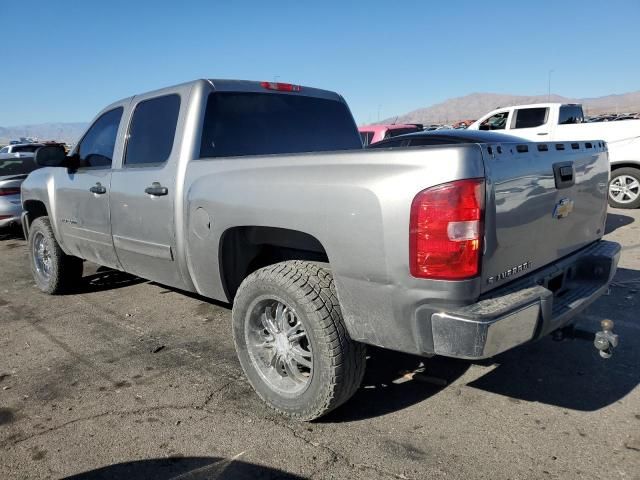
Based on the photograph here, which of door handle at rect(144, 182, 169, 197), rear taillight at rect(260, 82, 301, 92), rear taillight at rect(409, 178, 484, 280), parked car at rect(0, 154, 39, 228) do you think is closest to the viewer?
rear taillight at rect(409, 178, 484, 280)

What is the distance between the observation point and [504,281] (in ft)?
7.94

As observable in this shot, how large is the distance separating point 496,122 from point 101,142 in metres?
10.4

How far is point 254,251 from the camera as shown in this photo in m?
3.24

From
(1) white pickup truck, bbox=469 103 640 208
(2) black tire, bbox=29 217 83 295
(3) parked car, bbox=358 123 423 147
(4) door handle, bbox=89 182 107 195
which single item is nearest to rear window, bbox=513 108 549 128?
(1) white pickup truck, bbox=469 103 640 208

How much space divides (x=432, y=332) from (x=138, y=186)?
2.52m

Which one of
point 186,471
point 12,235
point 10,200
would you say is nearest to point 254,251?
point 186,471

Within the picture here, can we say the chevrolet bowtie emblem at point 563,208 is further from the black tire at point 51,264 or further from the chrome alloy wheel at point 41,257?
the chrome alloy wheel at point 41,257

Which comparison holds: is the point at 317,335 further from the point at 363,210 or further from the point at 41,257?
the point at 41,257

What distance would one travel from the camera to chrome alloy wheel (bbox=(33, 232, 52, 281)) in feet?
18.4

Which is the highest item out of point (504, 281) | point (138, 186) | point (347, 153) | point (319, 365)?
point (347, 153)

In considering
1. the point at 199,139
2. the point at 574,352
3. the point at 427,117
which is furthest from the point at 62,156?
the point at 427,117

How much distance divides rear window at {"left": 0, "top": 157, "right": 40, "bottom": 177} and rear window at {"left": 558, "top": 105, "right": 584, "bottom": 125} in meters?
11.0

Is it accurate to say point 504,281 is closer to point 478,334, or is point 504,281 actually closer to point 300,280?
point 478,334

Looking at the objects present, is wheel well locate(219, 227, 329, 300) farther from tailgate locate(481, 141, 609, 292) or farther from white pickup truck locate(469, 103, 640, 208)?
white pickup truck locate(469, 103, 640, 208)
